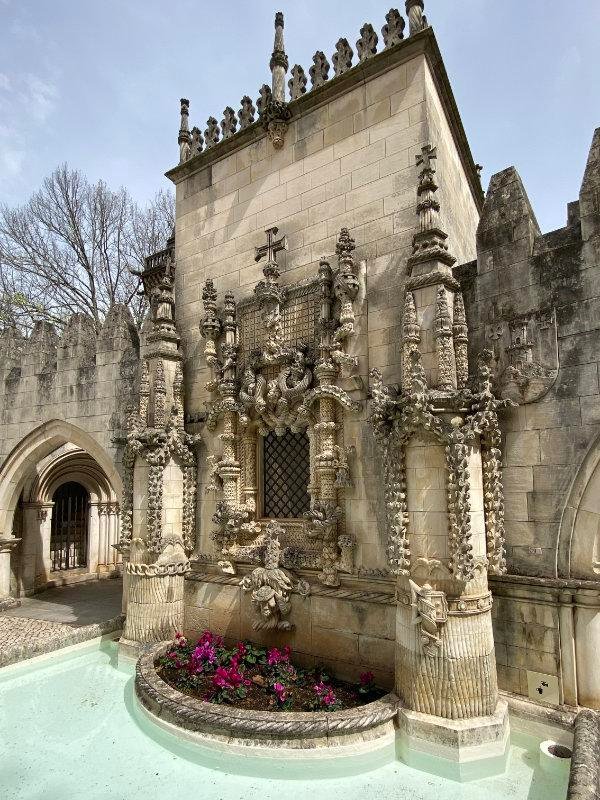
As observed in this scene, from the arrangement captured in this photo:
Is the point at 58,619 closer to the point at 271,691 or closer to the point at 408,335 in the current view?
the point at 271,691

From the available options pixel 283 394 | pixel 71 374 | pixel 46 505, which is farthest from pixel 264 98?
pixel 46 505

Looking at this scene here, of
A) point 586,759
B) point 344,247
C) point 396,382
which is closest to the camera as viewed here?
point 586,759

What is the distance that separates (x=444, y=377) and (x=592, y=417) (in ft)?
5.07

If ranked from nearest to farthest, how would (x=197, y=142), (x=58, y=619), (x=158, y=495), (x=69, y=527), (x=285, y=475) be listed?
(x=285, y=475) → (x=158, y=495) → (x=197, y=142) → (x=58, y=619) → (x=69, y=527)

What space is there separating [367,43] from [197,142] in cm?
364

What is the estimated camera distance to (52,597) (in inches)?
460

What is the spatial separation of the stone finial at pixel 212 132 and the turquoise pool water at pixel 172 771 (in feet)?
29.6

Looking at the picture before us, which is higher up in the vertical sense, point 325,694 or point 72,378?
point 72,378

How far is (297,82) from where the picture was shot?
7.60 metres

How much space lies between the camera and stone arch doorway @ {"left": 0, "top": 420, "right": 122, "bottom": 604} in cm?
1057

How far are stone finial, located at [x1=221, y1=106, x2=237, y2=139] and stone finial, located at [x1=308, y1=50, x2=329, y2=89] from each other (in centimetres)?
176

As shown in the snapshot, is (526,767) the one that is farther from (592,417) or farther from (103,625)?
(103,625)

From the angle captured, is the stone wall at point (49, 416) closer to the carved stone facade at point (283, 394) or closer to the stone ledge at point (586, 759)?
the carved stone facade at point (283, 394)

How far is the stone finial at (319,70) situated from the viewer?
730 cm
